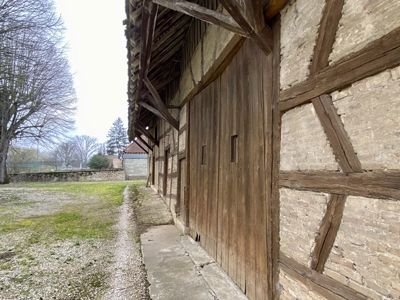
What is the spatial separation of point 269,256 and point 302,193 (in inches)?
27.3

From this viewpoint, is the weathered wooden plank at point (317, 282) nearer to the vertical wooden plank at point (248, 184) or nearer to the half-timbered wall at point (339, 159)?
the half-timbered wall at point (339, 159)

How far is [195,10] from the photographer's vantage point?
2.56 meters

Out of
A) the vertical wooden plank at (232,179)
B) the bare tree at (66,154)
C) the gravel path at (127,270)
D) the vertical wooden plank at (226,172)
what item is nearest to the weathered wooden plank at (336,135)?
the vertical wooden plank at (232,179)

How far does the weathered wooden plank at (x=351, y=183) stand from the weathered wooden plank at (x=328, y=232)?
0.21ft

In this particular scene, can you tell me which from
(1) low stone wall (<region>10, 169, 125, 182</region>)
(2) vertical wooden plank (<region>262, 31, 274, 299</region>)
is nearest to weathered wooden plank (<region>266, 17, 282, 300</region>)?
(2) vertical wooden plank (<region>262, 31, 274, 299</region>)

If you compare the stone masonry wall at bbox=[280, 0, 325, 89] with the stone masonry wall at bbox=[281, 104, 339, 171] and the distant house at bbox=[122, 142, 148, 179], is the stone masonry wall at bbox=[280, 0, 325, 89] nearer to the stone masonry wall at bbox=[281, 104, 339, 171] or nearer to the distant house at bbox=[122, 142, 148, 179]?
the stone masonry wall at bbox=[281, 104, 339, 171]

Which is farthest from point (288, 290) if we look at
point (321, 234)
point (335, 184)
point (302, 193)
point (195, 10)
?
point (195, 10)

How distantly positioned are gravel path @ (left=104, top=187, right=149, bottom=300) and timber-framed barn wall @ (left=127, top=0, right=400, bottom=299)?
108 centimetres

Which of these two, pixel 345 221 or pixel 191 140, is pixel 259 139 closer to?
pixel 345 221

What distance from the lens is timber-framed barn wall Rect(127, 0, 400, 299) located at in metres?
1.35

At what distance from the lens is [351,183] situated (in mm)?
1527

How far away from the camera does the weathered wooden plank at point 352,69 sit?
4.26ft

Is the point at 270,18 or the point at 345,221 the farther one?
the point at 270,18

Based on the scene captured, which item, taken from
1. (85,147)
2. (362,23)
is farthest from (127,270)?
(85,147)
